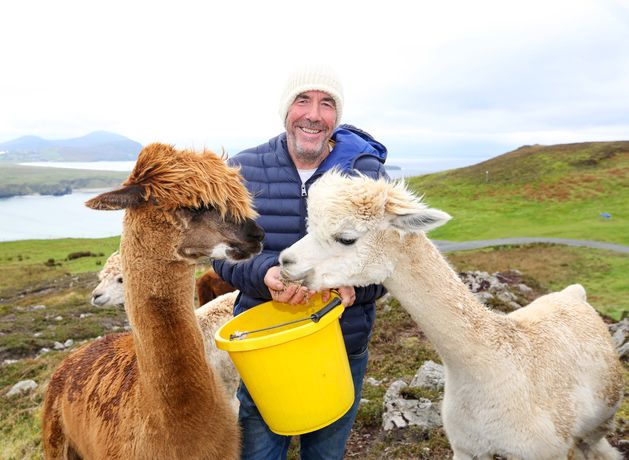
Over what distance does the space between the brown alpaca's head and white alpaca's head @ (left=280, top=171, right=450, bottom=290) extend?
33cm

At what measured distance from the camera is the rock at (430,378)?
562 centimetres

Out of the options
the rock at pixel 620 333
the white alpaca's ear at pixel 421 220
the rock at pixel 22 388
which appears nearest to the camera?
the white alpaca's ear at pixel 421 220

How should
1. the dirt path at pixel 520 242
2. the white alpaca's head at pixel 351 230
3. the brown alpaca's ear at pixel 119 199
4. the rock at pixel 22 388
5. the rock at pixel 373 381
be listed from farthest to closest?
the dirt path at pixel 520 242, the rock at pixel 22 388, the rock at pixel 373 381, the white alpaca's head at pixel 351 230, the brown alpaca's ear at pixel 119 199

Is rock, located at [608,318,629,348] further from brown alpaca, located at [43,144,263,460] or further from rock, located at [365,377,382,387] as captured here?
brown alpaca, located at [43,144,263,460]

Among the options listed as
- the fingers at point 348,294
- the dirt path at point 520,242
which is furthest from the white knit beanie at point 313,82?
the dirt path at point 520,242

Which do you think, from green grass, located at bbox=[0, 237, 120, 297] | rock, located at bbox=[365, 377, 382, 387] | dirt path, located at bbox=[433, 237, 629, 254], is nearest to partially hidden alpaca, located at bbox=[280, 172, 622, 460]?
rock, located at bbox=[365, 377, 382, 387]

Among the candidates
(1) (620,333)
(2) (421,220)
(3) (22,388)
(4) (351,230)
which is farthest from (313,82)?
(1) (620,333)

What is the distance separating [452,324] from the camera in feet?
9.12

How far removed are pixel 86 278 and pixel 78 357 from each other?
21.2 metres

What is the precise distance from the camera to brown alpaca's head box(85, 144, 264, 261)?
7.50 ft

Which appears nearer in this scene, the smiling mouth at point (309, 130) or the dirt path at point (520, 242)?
the smiling mouth at point (309, 130)

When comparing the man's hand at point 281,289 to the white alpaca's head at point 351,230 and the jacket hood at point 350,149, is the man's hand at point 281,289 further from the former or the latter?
the jacket hood at point 350,149

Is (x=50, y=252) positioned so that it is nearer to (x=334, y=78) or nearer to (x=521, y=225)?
(x=521, y=225)

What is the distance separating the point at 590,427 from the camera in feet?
11.1
